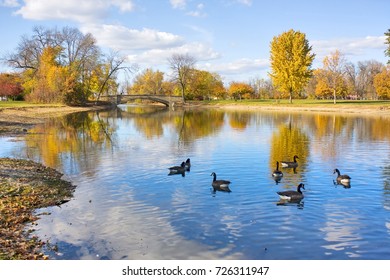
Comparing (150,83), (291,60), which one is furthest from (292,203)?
(150,83)

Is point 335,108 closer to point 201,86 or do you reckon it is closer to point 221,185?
point 201,86

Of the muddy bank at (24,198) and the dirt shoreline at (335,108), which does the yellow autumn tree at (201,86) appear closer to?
the dirt shoreline at (335,108)

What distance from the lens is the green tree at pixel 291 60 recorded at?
316 ft

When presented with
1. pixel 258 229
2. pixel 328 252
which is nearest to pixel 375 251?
pixel 328 252

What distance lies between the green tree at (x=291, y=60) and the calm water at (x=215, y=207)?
68.6 meters

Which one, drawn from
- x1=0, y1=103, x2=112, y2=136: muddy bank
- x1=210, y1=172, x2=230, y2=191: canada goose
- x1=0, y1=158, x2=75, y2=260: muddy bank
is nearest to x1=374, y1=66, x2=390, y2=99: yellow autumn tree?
x1=0, y1=103, x2=112, y2=136: muddy bank

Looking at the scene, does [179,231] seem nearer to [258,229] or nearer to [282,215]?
[258,229]

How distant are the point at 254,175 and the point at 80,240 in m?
11.6

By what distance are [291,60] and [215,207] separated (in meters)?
90.3

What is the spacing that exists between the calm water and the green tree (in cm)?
6863

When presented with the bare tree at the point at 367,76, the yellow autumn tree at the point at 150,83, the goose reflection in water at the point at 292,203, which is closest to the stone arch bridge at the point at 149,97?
the yellow autumn tree at the point at 150,83

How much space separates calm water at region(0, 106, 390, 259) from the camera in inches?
457

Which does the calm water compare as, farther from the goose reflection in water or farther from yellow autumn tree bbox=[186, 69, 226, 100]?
yellow autumn tree bbox=[186, 69, 226, 100]
